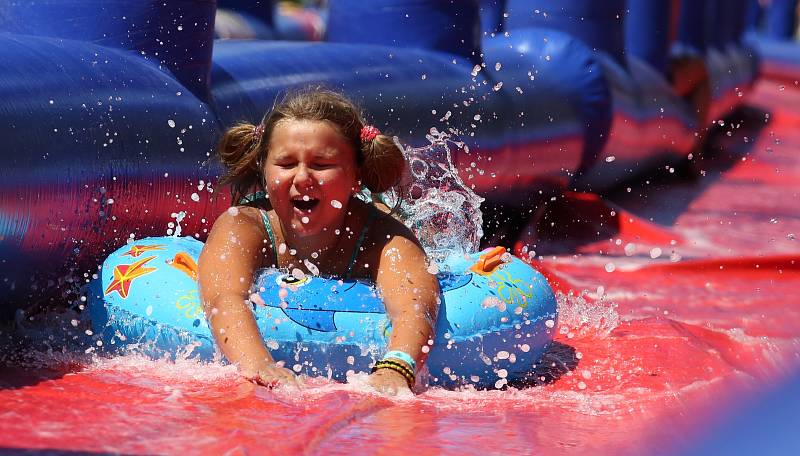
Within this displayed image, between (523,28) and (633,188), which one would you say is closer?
(523,28)

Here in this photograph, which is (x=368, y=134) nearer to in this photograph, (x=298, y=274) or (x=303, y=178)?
(x=303, y=178)

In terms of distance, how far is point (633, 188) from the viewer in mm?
6410

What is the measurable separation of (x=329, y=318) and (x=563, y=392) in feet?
2.00

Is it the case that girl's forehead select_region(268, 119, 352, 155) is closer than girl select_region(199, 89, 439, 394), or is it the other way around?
girl select_region(199, 89, 439, 394)

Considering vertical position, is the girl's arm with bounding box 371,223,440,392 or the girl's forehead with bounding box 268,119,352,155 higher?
the girl's forehead with bounding box 268,119,352,155

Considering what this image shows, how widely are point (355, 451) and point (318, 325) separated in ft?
1.85

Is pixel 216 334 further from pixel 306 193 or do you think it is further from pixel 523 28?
pixel 523 28

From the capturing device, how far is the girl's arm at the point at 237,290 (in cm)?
250

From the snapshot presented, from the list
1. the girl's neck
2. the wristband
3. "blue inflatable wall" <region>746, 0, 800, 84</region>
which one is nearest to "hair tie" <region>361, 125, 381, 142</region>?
the girl's neck

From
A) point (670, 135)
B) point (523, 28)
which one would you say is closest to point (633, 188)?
point (670, 135)

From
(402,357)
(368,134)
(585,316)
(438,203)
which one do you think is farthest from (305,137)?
(585,316)

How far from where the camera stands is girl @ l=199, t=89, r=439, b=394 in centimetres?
256

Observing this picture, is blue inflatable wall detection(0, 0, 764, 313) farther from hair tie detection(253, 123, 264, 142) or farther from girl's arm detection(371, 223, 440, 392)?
girl's arm detection(371, 223, 440, 392)

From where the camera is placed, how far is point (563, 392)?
278 centimetres
